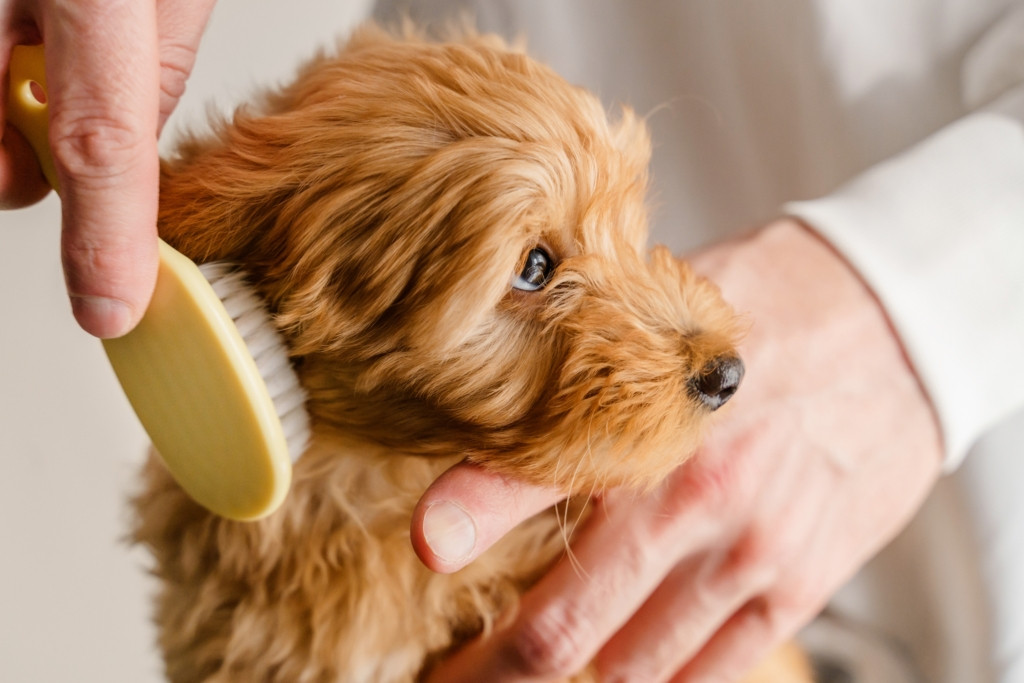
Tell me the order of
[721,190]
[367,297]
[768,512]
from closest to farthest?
[367,297]
[768,512]
[721,190]

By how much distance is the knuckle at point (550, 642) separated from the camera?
84 centimetres

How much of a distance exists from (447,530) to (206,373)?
0.25 meters

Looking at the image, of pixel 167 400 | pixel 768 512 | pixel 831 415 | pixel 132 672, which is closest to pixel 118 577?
pixel 132 672

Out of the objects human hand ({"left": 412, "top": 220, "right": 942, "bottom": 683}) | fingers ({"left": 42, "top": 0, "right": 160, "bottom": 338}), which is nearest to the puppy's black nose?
human hand ({"left": 412, "top": 220, "right": 942, "bottom": 683})

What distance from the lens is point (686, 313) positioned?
80 cm

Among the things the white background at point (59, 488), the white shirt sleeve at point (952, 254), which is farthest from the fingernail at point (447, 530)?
the white shirt sleeve at point (952, 254)

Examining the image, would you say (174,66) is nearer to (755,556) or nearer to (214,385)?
(214,385)

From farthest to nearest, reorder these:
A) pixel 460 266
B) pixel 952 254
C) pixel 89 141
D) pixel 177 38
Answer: pixel 952 254 < pixel 177 38 < pixel 460 266 < pixel 89 141

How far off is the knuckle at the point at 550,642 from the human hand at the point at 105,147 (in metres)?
0.50

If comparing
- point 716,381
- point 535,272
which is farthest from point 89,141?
point 716,381

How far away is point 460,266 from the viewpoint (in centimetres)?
69

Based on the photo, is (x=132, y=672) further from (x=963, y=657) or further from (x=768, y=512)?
(x=963, y=657)

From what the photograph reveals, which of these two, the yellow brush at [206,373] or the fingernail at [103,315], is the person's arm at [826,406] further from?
the fingernail at [103,315]

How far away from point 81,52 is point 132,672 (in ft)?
2.83
